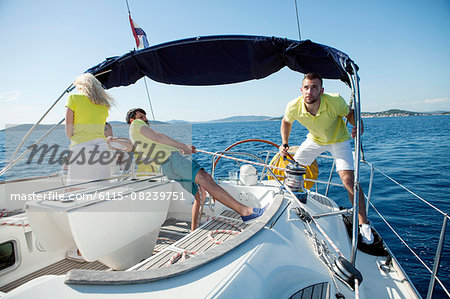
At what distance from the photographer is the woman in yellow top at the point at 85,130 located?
2.54m

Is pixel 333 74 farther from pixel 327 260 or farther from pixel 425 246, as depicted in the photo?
pixel 425 246

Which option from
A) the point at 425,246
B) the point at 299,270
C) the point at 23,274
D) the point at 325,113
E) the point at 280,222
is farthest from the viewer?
the point at 425,246

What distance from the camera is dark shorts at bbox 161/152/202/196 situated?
108 inches

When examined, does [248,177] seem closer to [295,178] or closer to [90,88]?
[295,178]

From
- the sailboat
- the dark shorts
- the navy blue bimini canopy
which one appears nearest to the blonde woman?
the sailboat

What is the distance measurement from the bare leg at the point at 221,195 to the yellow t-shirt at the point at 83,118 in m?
1.19

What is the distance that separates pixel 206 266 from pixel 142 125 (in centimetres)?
200

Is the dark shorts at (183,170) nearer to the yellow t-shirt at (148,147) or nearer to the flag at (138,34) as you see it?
the yellow t-shirt at (148,147)

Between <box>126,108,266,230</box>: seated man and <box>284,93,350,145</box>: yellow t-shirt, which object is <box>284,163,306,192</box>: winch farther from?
<box>284,93,350,145</box>: yellow t-shirt

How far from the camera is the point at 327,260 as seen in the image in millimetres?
1679

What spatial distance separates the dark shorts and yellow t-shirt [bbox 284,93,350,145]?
52.6 inches

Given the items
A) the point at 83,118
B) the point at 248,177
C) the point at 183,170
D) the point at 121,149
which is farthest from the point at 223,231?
the point at 121,149

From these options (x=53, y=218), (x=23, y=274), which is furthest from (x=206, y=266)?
(x=23, y=274)

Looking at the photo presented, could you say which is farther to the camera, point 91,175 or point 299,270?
point 91,175
